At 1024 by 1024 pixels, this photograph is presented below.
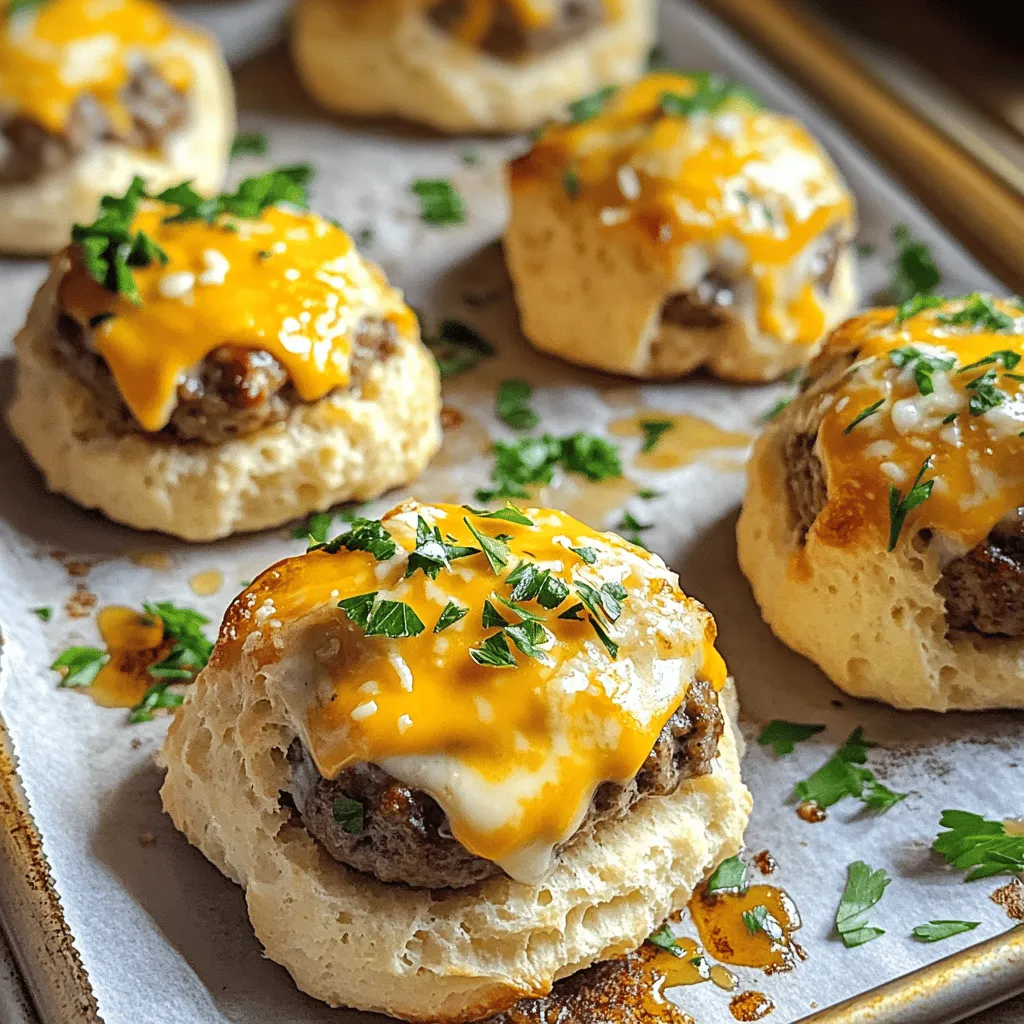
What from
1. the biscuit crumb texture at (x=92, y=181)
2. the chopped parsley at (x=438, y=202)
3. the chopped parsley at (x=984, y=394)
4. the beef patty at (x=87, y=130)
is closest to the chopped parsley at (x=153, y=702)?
the biscuit crumb texture at (x=92, y=181)

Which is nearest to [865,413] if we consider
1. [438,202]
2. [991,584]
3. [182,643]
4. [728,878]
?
[991,584]

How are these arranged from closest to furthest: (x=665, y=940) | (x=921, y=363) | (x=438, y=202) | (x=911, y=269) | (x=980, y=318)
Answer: (x=665, y=940)
(x=921, y=363)
(x=980, y=318)
(x=911, y=269)
(x=438, y=202)

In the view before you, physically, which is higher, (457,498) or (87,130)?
(87,130)

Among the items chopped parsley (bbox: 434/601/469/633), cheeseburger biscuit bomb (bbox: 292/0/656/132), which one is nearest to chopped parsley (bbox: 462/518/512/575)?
chopped parsley (bbox: 434/601/469/633)

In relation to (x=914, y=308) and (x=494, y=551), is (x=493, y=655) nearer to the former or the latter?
(x=494, y=551)

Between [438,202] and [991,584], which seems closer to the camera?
[991,584]

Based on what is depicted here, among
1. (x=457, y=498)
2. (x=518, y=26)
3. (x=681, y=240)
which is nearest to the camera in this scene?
(x=457, y=498)

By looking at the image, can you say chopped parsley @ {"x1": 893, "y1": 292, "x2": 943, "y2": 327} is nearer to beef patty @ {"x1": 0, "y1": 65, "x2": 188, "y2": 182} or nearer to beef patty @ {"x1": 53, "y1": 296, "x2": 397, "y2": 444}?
beef patty @ {"x1": 53, "y1": 296, "x2": 397, "y2": 444}
